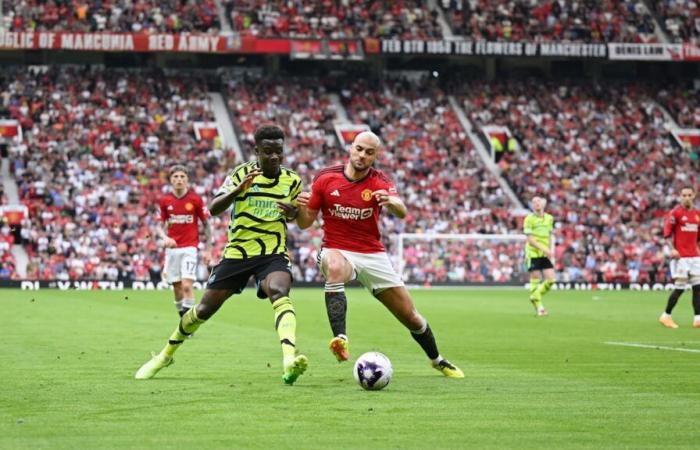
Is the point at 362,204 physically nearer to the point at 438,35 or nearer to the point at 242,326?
the point at 242,326

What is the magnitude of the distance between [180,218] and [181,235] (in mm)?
321

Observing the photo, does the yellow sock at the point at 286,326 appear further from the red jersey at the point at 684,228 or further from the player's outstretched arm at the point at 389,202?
the red jersey at the point at 684,228

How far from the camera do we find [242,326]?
71.2 feet

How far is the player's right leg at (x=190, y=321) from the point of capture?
11.7 metres

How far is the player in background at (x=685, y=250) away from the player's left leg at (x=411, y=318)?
10.9 meters

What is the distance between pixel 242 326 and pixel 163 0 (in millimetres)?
36553

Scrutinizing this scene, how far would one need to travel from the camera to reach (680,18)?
6072 centimetres

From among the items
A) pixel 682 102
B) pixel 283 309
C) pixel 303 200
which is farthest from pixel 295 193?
pixel 682 102

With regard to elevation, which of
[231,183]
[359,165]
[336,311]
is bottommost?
[336,311]

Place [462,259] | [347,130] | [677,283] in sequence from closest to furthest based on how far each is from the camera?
[677,283], [462,259], [347,130]

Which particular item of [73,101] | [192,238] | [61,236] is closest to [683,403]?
[192,238]

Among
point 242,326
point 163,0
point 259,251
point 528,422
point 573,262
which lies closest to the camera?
point 528,422

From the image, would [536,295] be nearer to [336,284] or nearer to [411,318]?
[411,318]

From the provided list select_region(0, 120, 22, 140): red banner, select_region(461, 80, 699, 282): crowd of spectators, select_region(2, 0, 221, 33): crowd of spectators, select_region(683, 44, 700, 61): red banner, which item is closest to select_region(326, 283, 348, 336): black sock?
select_region(461, 80, 699, 282): crowd of spectators
